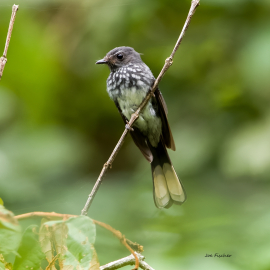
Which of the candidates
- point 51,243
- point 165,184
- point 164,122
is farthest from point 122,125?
point 51,243


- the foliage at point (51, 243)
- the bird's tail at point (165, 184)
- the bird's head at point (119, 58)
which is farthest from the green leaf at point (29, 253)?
the bird's head at point (119, 58)

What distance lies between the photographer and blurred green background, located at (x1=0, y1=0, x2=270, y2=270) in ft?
8.98

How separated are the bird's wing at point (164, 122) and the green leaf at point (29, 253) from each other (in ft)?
7.06

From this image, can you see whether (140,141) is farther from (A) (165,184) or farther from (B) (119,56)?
(B) (119,56)

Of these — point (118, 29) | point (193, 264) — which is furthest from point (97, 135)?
point (193, 264)

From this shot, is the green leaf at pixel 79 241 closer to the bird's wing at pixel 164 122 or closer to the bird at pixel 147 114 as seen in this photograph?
the bird at pixel 147 114

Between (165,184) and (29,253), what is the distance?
86.9 inches

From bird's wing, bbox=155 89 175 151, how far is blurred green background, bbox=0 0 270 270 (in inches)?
5.4

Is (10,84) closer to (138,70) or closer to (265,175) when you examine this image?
(138,70)

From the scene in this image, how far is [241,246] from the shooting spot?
2359 millimetres

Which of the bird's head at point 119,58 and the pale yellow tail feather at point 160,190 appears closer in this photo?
the pale yellow tail feather at point 160,190

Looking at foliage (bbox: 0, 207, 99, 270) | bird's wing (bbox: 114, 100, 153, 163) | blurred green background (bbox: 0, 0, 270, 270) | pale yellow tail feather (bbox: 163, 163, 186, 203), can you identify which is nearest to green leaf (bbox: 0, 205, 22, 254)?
foliage (bbox: 0, 207, 99, 270)

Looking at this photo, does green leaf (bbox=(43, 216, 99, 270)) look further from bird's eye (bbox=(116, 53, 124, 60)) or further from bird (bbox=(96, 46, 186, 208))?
bird's eye (bbox=(116, 53, 124, 60))

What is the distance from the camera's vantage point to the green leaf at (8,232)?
1.03 metres
